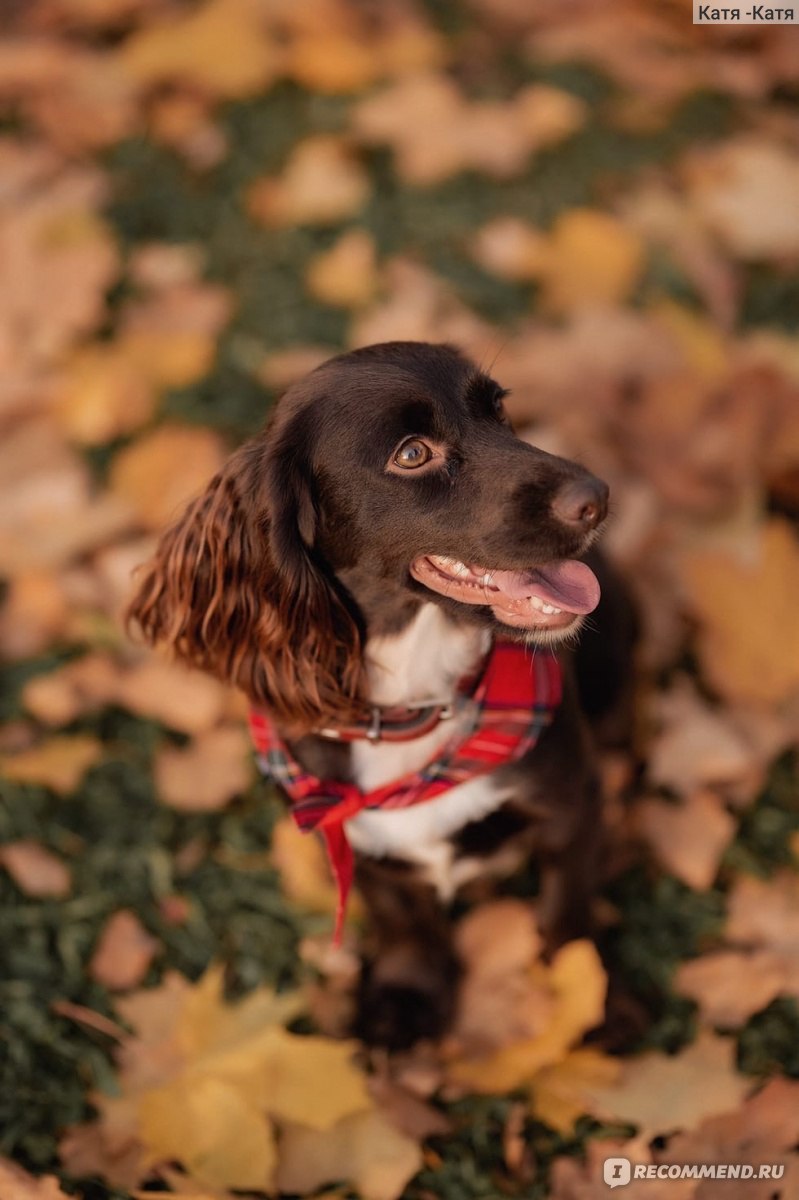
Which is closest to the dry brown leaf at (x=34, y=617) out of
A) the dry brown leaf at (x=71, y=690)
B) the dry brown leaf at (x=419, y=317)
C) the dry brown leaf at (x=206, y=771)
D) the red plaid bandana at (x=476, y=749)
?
the dry brown leaf at (x=71, y=690)

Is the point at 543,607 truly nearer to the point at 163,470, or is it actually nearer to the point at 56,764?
the point at 56,764

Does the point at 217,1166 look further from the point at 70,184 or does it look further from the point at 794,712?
the point at 70,184

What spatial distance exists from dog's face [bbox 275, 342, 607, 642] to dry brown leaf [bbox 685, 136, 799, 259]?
2.52m

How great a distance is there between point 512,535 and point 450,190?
2995mm

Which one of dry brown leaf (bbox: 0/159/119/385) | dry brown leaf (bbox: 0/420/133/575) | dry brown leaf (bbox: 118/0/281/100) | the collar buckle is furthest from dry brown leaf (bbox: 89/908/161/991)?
dry brown leaf (bbox: 118/0/281/100)

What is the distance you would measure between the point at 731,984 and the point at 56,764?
6.35 ft

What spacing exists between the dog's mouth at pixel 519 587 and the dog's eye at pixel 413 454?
18cm

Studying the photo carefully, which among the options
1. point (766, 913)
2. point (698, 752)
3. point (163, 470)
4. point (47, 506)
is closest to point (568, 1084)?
point (766, 913)

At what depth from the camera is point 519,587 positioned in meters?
2.19

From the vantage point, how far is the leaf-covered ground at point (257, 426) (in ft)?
8.38

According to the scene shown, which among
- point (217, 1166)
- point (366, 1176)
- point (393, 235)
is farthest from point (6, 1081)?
point (393, 235)

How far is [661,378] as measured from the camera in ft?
12.4

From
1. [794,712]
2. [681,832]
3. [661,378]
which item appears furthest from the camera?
[661,378]

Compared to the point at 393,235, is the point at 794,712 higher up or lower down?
lower down
